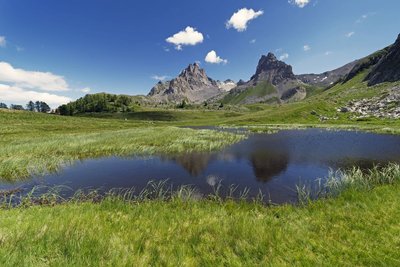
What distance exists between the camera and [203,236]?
868 cm

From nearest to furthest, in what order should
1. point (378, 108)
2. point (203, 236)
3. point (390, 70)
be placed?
point (203, 236), point (378, 108), point (390, 70)

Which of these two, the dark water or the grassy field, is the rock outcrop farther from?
the grassy field

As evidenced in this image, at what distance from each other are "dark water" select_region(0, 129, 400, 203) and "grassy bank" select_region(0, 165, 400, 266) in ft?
20.6

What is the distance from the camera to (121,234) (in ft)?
28.3

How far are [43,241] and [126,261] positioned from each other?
2.82 metres

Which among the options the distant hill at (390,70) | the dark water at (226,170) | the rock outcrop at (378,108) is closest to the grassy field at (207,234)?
the dark water at (226,170)

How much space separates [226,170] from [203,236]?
683 inches

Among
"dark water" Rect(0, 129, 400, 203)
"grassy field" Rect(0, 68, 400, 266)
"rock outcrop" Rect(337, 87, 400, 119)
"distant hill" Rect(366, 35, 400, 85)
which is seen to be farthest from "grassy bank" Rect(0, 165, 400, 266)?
"distant hill" Rect(366, 35, 400, 85)

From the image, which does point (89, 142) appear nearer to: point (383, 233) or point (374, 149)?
point (383, 233)

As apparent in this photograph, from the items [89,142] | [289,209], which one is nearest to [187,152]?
[89,142]

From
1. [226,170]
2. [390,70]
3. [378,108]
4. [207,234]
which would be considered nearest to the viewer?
[207,234]

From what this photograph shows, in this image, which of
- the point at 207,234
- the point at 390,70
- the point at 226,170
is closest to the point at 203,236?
the point at 207,234

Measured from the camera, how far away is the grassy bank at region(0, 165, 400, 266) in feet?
22.2

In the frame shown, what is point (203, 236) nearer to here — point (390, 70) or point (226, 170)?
point (226, 170)
